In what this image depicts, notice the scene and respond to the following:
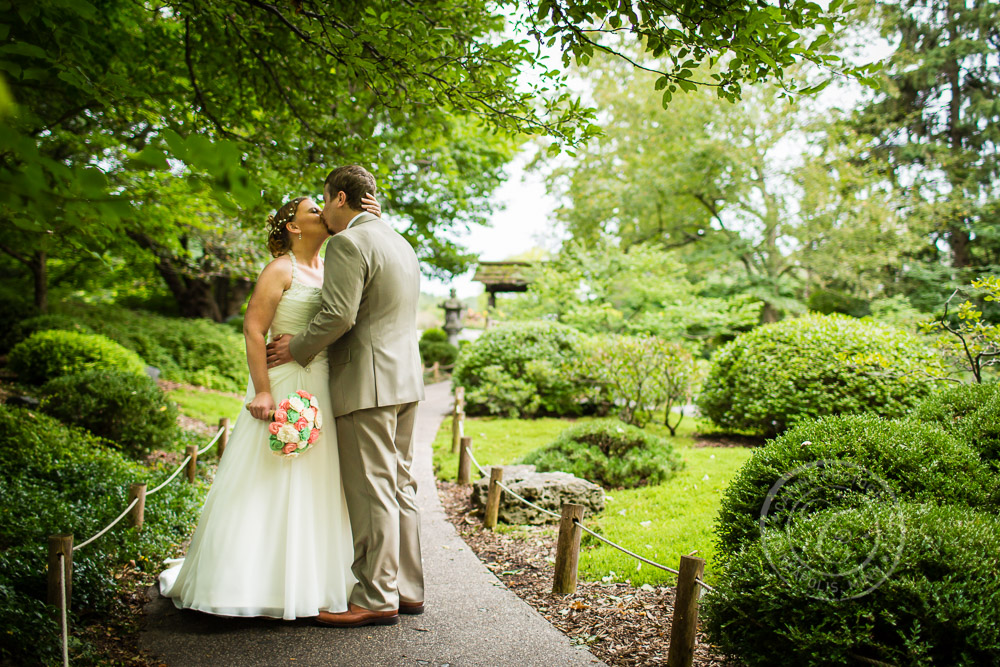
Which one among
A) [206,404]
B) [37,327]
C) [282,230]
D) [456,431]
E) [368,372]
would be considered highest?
[282,230]

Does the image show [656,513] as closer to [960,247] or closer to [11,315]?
[11,315]

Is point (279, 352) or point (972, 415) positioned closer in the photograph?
point (279, 352)

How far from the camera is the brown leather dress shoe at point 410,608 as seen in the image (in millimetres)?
3797

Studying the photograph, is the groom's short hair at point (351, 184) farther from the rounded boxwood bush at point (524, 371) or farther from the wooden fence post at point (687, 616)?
the rounded boxwood bush at point (524, 371)

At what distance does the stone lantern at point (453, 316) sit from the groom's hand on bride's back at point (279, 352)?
24.5 meters

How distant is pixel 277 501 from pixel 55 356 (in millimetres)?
9778

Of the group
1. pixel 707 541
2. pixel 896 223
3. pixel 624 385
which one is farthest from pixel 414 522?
pixel 896 223

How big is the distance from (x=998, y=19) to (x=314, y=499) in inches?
974

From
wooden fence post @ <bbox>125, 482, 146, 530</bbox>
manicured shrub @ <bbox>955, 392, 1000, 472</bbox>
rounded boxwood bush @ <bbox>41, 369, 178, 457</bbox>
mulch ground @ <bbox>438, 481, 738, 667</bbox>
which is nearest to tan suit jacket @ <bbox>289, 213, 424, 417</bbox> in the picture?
mulch ground @ <bbox>438, 481, 738, 667</bbox>

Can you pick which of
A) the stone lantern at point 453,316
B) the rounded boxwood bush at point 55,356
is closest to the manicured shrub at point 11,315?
the rounded boxwood bush at point 55,356

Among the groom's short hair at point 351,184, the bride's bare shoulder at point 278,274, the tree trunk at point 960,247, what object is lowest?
the bride's bare shoulder at point 278,274

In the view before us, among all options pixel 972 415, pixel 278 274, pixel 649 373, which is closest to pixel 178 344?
pixel 649 373

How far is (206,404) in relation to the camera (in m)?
12.8

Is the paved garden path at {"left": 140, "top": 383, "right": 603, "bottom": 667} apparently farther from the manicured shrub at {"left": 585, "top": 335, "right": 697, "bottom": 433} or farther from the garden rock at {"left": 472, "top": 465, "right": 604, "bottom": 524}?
the manicured shrub at {"left": 585, "top": 335, "right": 697, "bottom": 433}
